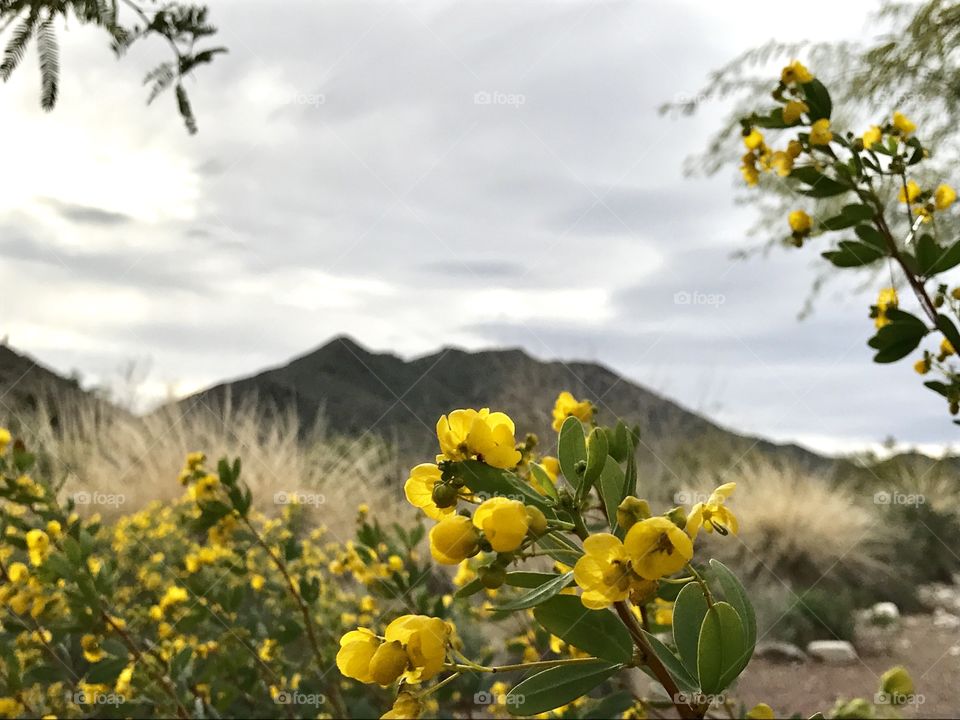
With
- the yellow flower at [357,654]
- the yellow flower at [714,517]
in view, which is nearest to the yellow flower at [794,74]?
the yellow flower at [714,517]

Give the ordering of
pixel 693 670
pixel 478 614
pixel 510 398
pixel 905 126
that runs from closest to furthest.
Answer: pixel 693 670, pixel 905 126, pixel 478 614, pixel 510 398

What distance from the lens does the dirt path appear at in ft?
10.0

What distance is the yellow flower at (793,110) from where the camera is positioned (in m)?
1.42

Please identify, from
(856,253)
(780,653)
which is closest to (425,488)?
(856,253)

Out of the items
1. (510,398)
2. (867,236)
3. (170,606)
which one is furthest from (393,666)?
(510,398)

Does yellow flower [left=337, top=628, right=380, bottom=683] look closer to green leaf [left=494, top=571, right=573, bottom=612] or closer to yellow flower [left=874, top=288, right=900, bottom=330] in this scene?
green leaf [left=494, top=571, right=573, bottom=612]

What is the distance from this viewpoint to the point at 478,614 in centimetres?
271

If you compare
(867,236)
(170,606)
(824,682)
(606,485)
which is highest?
(867,236)

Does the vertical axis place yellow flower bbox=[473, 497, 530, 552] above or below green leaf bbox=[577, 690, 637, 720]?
above

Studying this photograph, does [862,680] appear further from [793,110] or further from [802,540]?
[793,110]

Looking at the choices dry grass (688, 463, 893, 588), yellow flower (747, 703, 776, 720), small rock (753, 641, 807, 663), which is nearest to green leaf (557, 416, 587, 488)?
yellow flower (747, 703, 776, 720)

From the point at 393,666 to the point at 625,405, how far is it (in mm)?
7776

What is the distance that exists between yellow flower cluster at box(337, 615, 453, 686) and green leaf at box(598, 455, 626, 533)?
152mm

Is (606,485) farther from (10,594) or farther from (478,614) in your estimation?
(478,614)
